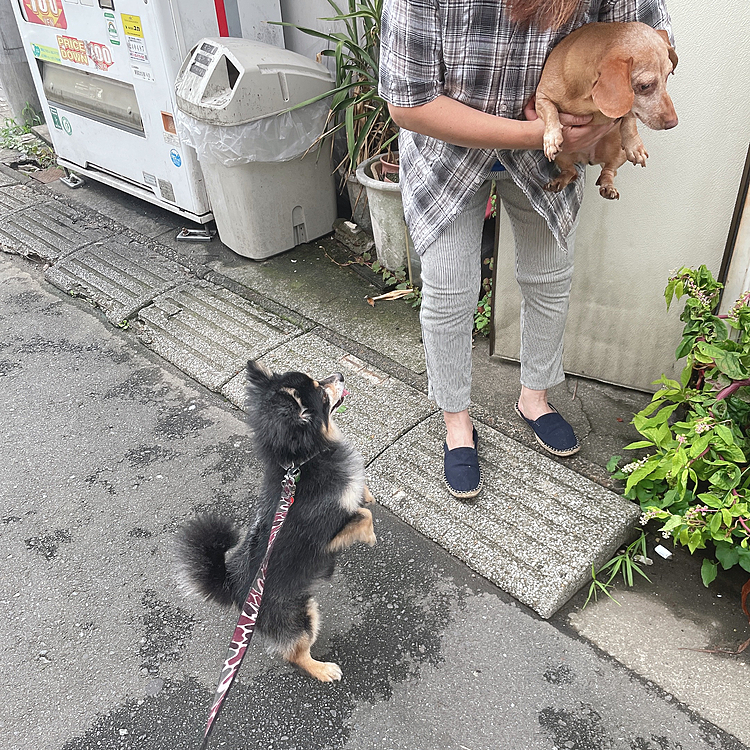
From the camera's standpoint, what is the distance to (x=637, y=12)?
167 cm

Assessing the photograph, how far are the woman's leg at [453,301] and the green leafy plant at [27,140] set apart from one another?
4.63 metres

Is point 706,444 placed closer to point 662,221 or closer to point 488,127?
point 662,221

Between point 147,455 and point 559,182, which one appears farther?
point 147,455

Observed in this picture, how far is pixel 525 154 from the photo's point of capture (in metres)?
1.84

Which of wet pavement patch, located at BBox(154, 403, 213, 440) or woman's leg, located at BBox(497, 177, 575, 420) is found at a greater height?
woman's leg, located at BBox(497, 177, 575, 420)

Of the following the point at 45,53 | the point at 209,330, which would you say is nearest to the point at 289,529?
the point at 209,330

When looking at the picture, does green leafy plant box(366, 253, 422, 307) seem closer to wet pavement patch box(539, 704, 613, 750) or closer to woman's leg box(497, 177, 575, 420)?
woman's leg box(497, 177, 575, 420)

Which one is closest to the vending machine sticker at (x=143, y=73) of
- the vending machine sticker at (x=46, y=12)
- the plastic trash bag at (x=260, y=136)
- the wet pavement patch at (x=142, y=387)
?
the plastic trash bag at (x=260, y=136)

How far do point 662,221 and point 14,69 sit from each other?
18.9 ft

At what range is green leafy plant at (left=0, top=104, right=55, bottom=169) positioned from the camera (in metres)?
5.45

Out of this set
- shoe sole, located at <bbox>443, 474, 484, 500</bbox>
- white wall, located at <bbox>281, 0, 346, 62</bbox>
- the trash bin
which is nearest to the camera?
shoe sole, located at <bbox>443, 474, 484, 500</bbox>

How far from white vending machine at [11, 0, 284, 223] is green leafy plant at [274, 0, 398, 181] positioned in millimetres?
451

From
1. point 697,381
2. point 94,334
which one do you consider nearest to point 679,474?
point 697,381

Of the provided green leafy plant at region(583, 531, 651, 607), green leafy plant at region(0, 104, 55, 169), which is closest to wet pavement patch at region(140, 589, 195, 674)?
green leafy plant at region(583, 531, 651, 607)
